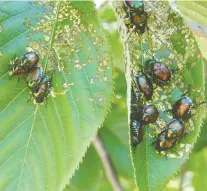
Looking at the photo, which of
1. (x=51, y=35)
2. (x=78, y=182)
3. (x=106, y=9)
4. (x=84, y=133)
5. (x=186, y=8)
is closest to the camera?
(x=84, y=133)

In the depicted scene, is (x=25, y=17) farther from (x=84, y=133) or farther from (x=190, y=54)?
(x=190, y=54)

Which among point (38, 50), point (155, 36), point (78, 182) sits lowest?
point (78, 182)

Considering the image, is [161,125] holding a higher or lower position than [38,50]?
lower

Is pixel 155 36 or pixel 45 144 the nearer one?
pixel 45 144

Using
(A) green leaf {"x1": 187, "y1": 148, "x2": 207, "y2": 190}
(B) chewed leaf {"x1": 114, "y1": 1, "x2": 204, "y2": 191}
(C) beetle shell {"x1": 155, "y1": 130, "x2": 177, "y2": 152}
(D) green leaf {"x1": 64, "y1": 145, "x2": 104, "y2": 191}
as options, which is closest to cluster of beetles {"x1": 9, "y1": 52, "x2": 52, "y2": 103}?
(B) chewed leaf {"x1": 114, "y1": 1, "x2": 204, "y2": 191}

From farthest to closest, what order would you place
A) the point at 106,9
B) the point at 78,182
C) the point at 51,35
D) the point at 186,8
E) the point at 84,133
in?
the point at 78,182, the point at 106,9, the point at 186,8, the point at 51,35, the point at 84,133

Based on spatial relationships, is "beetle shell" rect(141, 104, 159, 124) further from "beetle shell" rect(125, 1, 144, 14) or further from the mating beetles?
"beetle shell" rect(125, 1, 144, 14)

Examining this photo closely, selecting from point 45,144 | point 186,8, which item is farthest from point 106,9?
point 45,144
